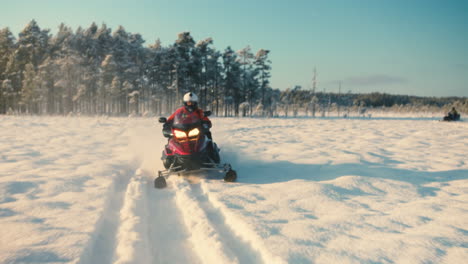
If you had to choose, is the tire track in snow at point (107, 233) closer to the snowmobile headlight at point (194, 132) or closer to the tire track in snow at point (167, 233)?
the tire track in snow at point (167, 233)

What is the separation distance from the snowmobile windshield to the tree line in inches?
1482

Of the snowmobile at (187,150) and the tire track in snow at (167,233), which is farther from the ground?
the snowmobile at (187,150)

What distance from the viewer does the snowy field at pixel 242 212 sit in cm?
294

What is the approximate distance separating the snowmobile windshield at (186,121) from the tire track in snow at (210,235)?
161 cm

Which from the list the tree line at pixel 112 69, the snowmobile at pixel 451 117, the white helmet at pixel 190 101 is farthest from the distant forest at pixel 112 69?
the white helmet at pixel 190 101

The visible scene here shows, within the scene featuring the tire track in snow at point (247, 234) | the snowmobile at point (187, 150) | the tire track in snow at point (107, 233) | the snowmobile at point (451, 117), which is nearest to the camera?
the tire track in snow at point (247, 234)

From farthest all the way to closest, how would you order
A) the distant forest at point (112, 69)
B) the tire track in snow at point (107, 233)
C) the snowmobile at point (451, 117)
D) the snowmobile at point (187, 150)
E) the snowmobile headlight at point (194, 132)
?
the distant forest at point (112, 69) < the snowmobile at point (451, 117) < the snowmobile headlight at point (194, 132) < the snowmobile at point (187, 150) < the tire track in snow at point (107, 233)

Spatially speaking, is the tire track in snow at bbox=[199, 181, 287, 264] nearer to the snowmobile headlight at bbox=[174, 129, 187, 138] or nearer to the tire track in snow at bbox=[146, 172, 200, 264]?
the tire track in snow at bbox=[146, 172, 200, 264]

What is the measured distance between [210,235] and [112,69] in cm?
4736

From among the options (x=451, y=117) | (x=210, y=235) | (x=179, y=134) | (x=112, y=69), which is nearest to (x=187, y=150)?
(x=179, y=134)

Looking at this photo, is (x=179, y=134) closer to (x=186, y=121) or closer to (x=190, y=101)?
(x=186, y=121)

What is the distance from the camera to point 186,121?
6.06 m

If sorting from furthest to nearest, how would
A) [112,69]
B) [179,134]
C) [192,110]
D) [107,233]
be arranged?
1. [112,69]
2. [192,110]
3. [179,134]
4. [107,233]

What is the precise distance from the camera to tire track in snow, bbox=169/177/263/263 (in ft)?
9.47
